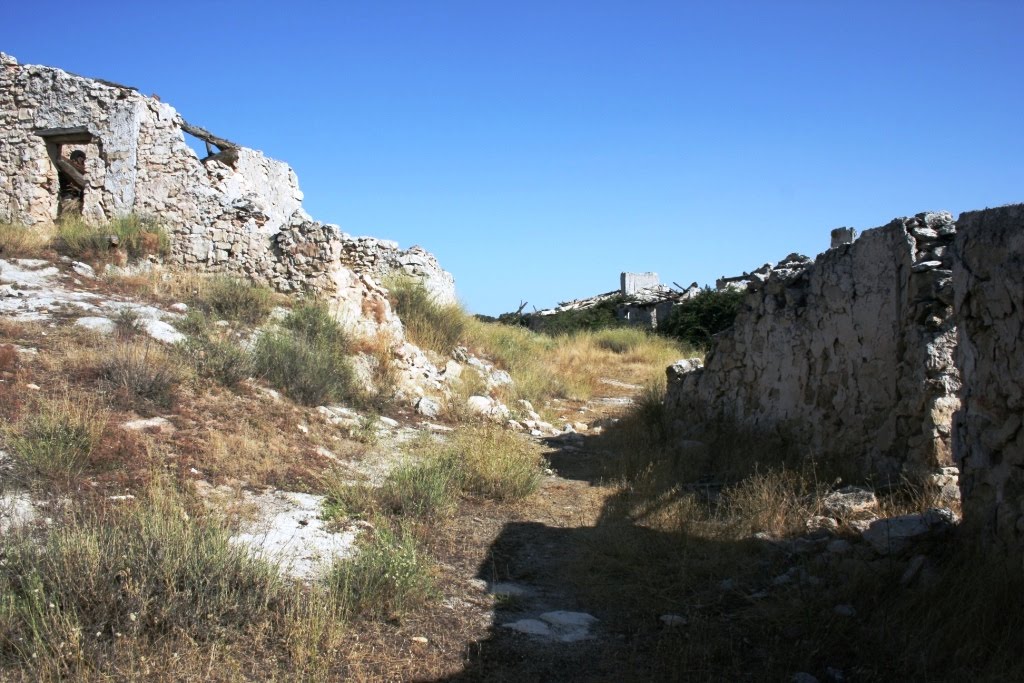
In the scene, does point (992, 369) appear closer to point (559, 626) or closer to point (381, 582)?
point (559, 626)

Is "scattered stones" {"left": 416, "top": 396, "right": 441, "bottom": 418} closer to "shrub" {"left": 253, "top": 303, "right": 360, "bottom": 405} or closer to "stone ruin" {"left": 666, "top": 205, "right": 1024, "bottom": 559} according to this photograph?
"shrub" {"left": 253, "top": 303, "right": 360, "bottom": 405}

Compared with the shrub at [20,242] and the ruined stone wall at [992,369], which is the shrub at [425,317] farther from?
the ruined stone wall at [992,369]

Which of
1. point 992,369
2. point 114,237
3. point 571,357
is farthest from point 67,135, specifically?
point 992,369

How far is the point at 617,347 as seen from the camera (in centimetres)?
1898

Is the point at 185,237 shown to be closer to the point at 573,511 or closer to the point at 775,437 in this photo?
the point at 573,511

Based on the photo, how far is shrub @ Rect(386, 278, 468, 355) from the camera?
12.9 meters

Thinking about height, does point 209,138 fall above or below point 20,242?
above

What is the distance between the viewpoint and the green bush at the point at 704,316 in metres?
19.3

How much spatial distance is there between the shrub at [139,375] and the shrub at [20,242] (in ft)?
15.7

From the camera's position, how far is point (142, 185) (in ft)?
42.0

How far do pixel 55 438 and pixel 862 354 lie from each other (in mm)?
6121

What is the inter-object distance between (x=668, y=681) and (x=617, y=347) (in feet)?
51.5

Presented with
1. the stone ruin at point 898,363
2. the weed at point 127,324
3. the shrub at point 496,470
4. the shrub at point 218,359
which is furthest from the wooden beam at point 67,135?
the stone ruin at point 898,363

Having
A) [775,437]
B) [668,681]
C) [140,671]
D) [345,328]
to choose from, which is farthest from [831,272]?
[345,328]
